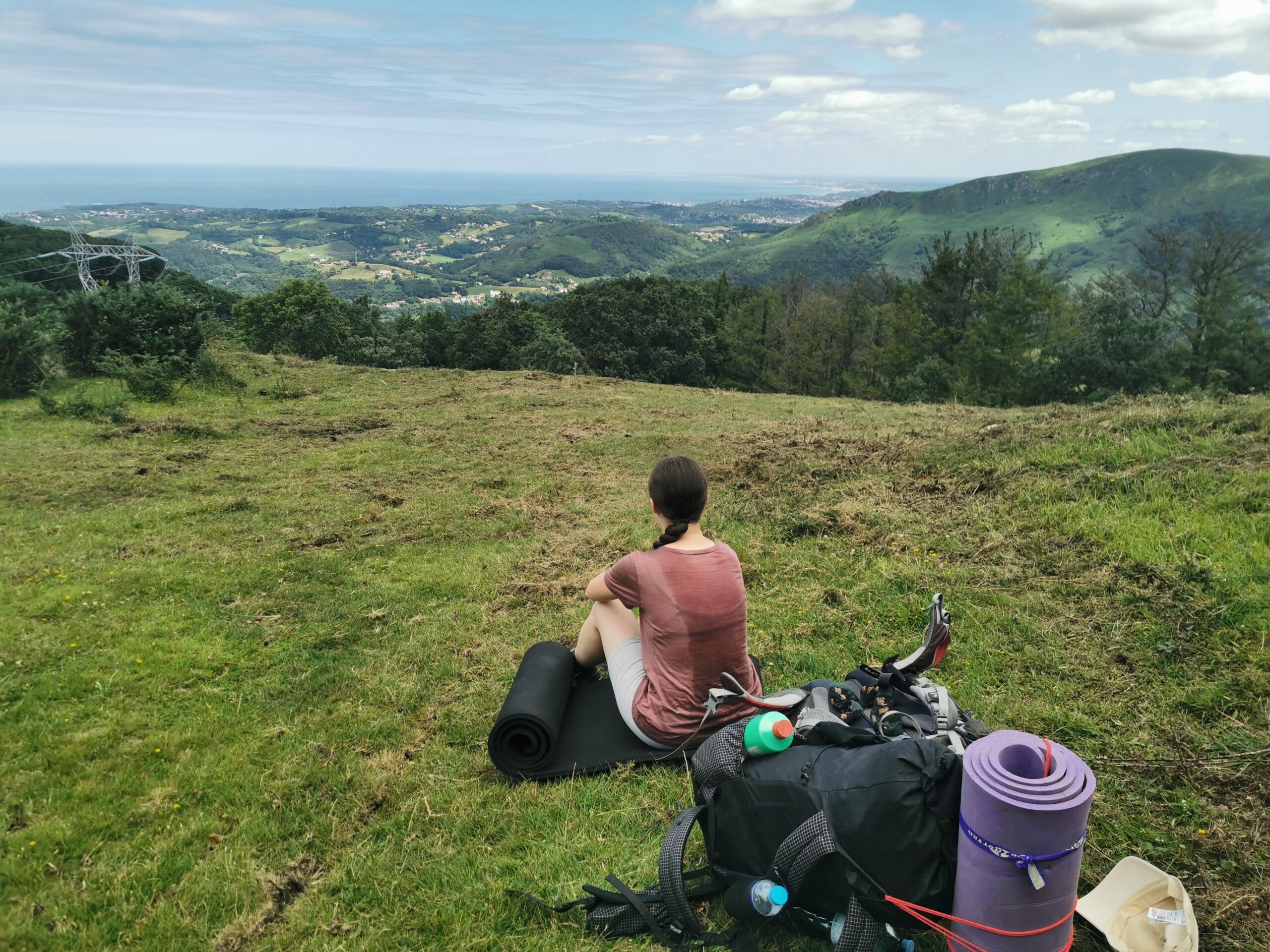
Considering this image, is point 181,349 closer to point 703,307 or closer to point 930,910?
point 930,910

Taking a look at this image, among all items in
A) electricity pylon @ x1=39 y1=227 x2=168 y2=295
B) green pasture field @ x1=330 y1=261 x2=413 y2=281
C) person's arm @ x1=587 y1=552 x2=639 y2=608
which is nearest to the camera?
person's arm @ x1=587 y1=552 x2=639 y2=608

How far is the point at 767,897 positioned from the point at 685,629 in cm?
156

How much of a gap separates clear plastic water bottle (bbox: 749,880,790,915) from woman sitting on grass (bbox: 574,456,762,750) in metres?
1.35

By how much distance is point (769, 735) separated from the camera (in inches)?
131

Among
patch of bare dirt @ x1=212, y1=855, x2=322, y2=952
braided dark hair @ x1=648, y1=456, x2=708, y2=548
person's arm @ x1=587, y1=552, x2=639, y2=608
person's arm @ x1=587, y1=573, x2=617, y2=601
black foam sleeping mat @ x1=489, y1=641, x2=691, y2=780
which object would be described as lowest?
patch of bare dirt @ x1=212, y1=855, x2=322, y2=952

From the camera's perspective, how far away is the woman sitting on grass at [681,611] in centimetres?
416

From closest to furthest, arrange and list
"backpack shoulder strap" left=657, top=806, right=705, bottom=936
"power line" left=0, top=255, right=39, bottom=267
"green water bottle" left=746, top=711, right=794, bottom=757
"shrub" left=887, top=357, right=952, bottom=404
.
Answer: "backpack shoulder strap" left=657, top=806, right=705, bottom=936 < "green water bottle" left=746, top=711, right=794, bottom=757 < "shrub" left=887, top=357, right=952, bottom=404 < "power line" left=0, top=255, right=39, bottom=267

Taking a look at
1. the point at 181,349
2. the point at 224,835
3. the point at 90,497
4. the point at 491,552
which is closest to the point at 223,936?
the point at 224,835

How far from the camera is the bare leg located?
4.96 m

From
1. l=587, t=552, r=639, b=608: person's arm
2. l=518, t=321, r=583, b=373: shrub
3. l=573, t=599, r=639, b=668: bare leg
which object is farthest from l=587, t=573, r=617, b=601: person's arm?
l=518, t=321, r=583, b=373: shrub

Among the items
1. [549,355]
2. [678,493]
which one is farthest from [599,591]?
[549,355]

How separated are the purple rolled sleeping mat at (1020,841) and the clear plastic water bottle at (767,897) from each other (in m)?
0.70

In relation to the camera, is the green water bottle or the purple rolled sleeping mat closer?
the purple rolled sleeping mat

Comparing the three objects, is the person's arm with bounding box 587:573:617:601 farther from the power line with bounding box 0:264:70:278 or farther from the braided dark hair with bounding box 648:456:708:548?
the power line with bounding box 0:264:70:278
